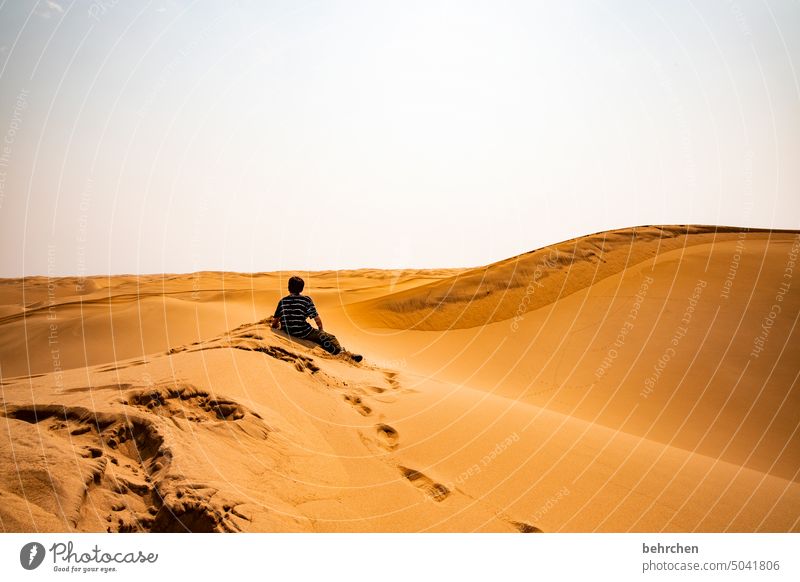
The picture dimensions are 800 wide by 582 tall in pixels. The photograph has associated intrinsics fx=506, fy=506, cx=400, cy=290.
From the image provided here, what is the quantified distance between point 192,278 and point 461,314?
77.0 ft

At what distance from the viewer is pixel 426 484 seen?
4602 mm

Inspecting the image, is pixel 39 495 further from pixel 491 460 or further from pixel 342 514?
pixel 491 460

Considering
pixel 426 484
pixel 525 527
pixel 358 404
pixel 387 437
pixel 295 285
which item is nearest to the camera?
pixel 525 527

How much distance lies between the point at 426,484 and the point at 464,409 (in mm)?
2001

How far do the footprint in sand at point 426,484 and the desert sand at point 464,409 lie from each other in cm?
2

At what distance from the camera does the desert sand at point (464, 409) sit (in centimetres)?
371

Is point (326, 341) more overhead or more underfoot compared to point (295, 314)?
more underfoot

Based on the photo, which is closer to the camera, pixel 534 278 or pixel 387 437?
pixel 387 437
